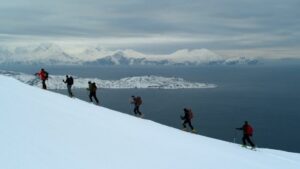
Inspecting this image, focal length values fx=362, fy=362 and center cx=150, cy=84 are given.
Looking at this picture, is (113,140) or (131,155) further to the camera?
(113,140)

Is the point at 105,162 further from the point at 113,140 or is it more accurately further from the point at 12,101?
the point at 12,101

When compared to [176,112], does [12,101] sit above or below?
above

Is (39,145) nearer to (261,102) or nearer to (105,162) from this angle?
(105,162)

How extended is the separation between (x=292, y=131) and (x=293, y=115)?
24.6m

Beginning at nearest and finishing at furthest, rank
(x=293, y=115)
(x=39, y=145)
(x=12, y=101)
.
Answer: (x=39, y=145)
(x=12, y=101)
(x=293, y=115)

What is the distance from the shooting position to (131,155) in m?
10.1

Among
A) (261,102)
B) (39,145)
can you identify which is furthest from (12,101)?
(261,102)

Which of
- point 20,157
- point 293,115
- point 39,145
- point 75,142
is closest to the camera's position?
point 20,157

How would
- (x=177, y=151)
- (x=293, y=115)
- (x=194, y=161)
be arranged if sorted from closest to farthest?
(x=194, y=161) < (x=177, y=151) < (x=293, y=115)

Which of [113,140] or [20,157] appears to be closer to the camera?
[20,157]

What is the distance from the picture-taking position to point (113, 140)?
447 inches

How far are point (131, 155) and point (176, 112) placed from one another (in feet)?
383

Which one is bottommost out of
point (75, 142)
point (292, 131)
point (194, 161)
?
point (292, 131)

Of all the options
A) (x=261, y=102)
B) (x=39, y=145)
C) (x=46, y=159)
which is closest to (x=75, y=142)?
(x=39, y=145)
